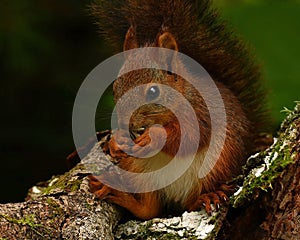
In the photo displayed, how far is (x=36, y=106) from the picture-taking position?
3461mm

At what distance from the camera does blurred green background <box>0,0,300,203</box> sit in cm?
317

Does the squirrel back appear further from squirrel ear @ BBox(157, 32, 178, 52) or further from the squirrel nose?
the squirrel nose

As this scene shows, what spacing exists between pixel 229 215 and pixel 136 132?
1.25 feet

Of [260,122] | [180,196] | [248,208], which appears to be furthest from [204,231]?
[260,122]

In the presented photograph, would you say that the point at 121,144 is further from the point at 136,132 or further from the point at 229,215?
the point at 229,215

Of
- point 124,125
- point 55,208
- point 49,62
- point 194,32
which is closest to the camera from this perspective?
point 55,208

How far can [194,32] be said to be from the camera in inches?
80.7

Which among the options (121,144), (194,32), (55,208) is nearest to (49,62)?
(194,32)

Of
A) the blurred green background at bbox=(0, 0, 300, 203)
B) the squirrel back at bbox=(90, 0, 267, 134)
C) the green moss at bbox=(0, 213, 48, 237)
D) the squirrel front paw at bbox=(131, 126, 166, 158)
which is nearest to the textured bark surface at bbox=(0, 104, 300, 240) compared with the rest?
the green moss at bbox=(0, 213, 48, 237)

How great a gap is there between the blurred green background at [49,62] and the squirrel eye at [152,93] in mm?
1280

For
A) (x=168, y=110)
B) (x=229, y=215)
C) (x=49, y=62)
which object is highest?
(x=49, y=62)

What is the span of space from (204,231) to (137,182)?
0.33 meters

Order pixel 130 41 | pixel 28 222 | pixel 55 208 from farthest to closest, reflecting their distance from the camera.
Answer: pixel 130 41 → pixel 55 208 → pixel 28 222

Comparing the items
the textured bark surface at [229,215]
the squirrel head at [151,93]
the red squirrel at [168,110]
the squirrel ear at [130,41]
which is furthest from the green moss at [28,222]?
the squirrel ear at [130,41]
